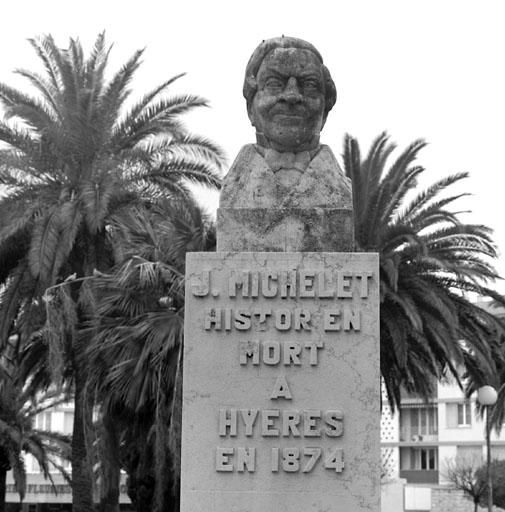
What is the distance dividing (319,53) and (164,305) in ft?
47.3

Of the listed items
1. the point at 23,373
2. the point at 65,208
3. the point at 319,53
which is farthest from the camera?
the point at 23,373

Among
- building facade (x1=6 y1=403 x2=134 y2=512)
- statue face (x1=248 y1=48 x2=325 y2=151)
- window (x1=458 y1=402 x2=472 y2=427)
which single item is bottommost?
building facade (x1=6 y1=403 x2=134 y2=512)

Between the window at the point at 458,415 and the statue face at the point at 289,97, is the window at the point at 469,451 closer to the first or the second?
the window at the point at 458,415

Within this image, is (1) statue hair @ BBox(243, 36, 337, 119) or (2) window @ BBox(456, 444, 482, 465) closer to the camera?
(1) statue hair @ BBox(243, 36, 337, 119)

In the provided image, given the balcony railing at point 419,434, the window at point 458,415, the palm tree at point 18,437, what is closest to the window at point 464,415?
the window at point 458,415

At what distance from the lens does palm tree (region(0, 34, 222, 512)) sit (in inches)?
992

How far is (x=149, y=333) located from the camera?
22.9 m

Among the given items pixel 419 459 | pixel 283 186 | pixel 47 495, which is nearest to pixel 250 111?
pixel 283 186

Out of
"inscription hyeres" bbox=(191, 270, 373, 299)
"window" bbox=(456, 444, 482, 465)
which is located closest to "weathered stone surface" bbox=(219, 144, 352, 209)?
"inscription hyeres" bbox=(191, 270, 373, 299)

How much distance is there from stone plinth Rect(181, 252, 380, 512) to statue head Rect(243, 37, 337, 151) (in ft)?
3.60

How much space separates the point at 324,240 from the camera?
919 centimetres

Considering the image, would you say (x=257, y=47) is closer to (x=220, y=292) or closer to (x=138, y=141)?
(x=220, y=292)

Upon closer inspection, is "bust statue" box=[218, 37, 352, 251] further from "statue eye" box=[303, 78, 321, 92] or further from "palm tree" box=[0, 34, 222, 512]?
"palm tree" box=[0, 34, 222, 512]

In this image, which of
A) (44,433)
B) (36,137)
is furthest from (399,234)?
(44,433)
